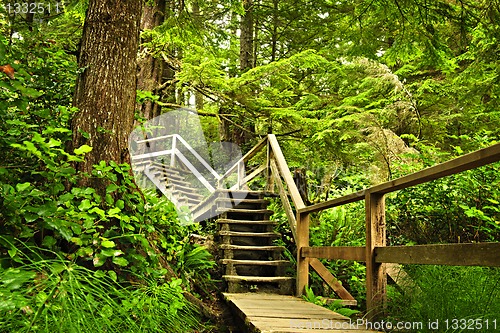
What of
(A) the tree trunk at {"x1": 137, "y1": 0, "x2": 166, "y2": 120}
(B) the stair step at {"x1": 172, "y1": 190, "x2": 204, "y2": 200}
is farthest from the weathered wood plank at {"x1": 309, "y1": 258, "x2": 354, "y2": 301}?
(B) the stair step at {"x1": 172, "y1": 190, "x2": 204, "y2": 200}

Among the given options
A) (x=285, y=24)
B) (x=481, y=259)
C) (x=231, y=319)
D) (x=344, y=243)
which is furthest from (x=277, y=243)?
(x=285, y=24)

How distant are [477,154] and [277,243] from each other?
5071 mm

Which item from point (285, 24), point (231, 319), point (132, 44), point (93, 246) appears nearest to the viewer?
point (93, 246)

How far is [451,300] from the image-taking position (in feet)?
9.28

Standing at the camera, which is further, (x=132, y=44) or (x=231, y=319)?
(x=231, y=319)

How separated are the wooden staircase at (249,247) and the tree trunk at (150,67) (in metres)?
2.96

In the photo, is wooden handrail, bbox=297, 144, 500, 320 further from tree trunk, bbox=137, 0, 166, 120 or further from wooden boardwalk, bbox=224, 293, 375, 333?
tree trunk, bbox=137, 0, 166, 120

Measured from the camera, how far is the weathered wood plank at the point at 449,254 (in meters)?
2.12

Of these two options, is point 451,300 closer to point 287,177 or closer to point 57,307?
point 57,307

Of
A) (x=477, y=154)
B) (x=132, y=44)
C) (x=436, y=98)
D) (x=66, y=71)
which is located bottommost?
(x=477, y=154)

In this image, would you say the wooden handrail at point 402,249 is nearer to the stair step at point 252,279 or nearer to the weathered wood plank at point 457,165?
the weathered wood plank at point 457,165

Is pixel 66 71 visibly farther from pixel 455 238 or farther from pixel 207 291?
pixel 455 238

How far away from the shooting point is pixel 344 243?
6426mm

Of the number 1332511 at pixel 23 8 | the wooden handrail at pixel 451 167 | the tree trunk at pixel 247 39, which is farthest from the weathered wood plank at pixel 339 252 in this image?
the tree trunk at pixel 247 39
